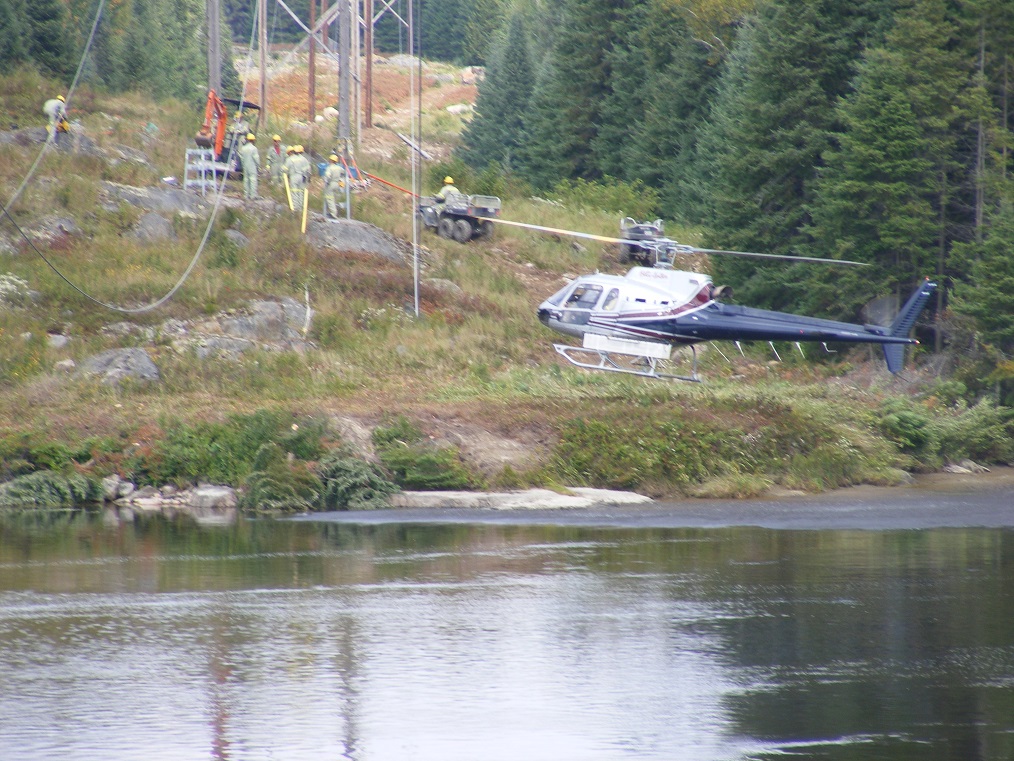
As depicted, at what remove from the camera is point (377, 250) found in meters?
38.8

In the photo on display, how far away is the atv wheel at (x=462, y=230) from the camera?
4112cm

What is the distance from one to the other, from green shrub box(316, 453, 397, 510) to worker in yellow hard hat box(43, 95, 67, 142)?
60.8ft

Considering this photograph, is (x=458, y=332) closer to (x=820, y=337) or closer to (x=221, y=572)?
(x=820, y=337)

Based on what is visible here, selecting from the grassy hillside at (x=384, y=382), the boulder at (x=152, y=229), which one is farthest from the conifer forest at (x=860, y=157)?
the boulder at (x=152, y=229)

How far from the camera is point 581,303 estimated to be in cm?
3000

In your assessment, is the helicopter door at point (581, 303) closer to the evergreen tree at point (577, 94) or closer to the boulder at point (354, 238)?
the boulder at point (354, 238)

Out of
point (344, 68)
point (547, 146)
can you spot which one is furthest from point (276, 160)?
point (547, 146)

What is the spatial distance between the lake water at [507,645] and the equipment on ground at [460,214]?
18805mm

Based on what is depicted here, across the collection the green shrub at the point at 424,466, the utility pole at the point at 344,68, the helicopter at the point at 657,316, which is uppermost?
the utility pole at the point at 344,68

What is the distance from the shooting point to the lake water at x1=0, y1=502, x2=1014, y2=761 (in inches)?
481

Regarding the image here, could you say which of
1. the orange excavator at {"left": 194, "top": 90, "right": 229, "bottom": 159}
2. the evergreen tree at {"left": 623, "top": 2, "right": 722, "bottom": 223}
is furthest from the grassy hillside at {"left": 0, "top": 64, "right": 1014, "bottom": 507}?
the evergreen tree at {"left": 623, "top": 2, "right": 722, "bottom": 223}

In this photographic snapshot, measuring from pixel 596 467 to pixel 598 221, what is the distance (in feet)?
67.5

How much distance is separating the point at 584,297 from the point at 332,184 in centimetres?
1224

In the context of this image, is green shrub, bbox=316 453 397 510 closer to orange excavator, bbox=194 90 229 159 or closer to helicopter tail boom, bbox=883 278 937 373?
helicopter tail boom, bbox=883 278 937 373
